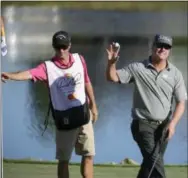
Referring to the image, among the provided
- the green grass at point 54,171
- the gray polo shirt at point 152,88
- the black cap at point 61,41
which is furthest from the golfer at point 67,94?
the green grass at point 54,171

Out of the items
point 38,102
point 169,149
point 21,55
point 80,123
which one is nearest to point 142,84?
point 80,123

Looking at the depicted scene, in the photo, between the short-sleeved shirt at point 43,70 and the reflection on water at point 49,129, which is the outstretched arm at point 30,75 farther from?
the reflection on water at point 49,129

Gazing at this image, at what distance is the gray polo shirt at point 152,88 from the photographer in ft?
17.6

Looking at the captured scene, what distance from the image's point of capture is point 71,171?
6.81 meters

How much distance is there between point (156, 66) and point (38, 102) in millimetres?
4298

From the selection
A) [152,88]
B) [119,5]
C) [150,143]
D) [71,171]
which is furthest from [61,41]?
[119,5]

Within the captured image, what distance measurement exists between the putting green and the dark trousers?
51.2 inches

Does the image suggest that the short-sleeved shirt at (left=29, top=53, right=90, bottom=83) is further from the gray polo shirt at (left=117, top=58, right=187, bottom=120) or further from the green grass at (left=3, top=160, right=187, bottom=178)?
the green grass at (left=3, top=160, right=187, bottom=178)

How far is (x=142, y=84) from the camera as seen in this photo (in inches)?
213

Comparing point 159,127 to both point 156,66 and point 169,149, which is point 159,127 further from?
point 169,149

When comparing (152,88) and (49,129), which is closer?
(152,88)

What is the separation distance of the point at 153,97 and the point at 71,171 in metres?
1.69

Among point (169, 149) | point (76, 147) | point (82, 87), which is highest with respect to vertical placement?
point (82, 87)

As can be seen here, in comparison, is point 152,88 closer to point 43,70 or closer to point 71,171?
point 43,70
